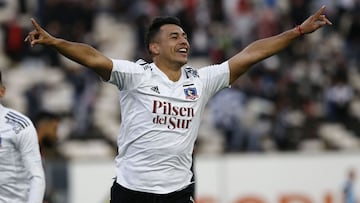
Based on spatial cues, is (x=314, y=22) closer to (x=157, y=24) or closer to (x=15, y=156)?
(x=157, y=24)

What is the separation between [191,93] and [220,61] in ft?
51.2

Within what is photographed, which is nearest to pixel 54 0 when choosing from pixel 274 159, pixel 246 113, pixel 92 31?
pixel 92 31

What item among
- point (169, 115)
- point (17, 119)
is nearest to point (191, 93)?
point (169, 115)

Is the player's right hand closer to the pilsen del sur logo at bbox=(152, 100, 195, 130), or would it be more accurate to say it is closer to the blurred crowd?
the pilsen del sur logo at bbox=(152, 100, 195, 130)

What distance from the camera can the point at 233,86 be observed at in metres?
22.6

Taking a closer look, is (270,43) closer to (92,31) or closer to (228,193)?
(228,193)

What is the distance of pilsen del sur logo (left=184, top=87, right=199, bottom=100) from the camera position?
29.4ft

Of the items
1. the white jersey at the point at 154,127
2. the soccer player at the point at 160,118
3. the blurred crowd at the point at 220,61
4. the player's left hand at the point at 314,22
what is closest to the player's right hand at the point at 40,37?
the soccer player at the point at 160,118

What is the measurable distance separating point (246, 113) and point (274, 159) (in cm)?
454

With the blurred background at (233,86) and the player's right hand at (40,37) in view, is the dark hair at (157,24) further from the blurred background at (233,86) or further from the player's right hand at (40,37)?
the blurred background at (233,86)

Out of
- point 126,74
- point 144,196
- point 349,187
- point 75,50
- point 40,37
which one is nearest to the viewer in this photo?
Result: point 40,37

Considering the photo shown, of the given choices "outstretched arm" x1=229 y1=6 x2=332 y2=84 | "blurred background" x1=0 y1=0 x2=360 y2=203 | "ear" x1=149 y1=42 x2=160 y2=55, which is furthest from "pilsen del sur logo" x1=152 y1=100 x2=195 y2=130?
"blurred background" x1=0 y1=0 x2=360 y2=203

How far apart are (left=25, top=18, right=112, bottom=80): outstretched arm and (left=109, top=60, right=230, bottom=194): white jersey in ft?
0.49

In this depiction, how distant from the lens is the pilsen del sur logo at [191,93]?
29.4 ft
